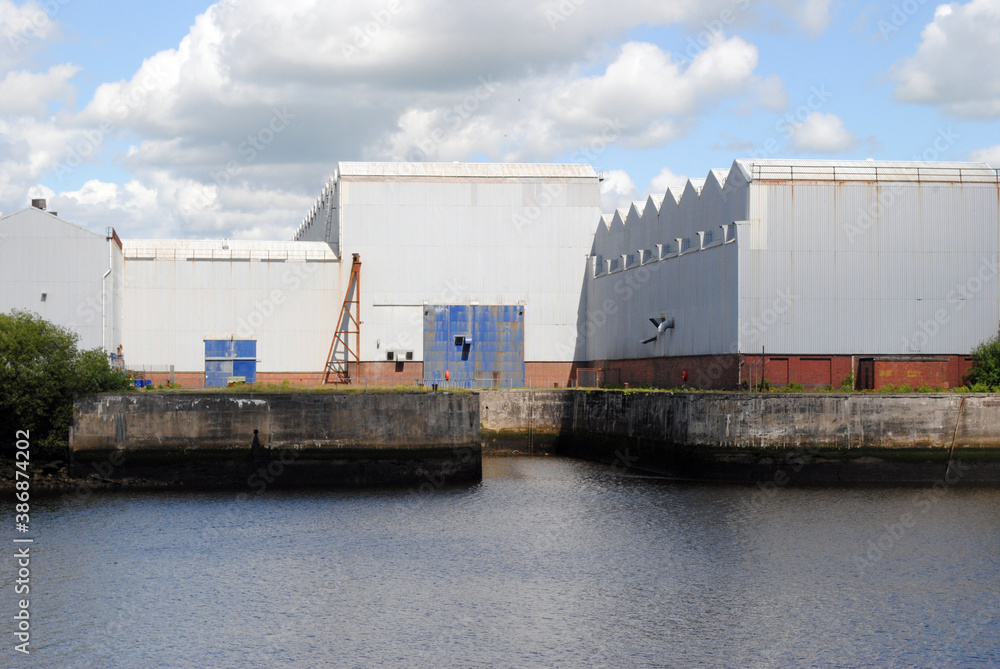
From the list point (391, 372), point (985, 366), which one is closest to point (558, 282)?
point (391, 372)

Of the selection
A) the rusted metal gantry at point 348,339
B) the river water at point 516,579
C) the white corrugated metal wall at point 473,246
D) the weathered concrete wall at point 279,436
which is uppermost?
the white corrugated metal wall at point 473,246

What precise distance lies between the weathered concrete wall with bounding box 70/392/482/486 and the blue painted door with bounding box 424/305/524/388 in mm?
21479

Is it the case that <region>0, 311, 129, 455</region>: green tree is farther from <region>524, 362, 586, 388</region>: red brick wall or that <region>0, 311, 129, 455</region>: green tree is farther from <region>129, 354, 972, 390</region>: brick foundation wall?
<region>524, 362, 586, 388</region>: red brick wall

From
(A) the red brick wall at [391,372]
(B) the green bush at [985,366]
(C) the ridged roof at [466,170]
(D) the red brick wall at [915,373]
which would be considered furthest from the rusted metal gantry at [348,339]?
(B) the green bush at [985,366]

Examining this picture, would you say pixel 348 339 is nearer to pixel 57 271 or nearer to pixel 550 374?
pixel 550 374

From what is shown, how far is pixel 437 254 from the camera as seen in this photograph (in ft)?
214

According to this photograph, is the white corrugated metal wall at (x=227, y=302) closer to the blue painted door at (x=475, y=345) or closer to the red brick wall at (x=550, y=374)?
the blue painted door at (x=475, y=345)

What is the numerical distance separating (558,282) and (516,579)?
40.8m

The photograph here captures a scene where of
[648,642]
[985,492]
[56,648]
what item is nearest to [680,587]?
[648,642]

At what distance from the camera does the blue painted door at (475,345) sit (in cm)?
6456

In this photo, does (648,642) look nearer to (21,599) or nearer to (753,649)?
(753,649)

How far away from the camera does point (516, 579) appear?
27.2 meters

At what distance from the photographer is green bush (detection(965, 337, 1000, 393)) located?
46625mm

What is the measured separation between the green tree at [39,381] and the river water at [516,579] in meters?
4.21
